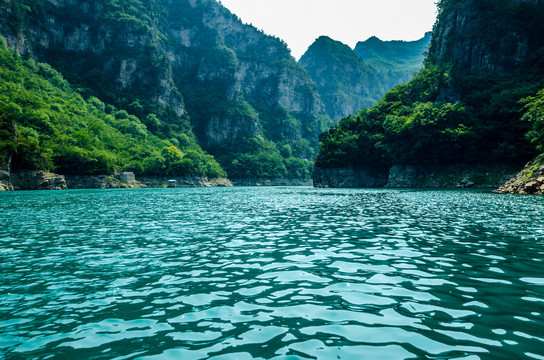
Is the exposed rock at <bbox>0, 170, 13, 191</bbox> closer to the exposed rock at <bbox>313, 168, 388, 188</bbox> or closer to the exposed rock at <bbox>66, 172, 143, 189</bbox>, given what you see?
the exposed rock at <bbox>66, 172, 143, 189</bbox>

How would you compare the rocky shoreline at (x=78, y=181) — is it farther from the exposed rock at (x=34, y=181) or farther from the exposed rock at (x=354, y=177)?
the exposed rock at (x=354, y=177)

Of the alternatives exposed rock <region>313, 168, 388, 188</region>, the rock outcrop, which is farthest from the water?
exposed rock <region>313, 168, 388, 188</region>

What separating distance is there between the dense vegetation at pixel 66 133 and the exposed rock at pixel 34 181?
193 cm

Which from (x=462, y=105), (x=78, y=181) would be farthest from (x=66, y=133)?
(x=462, y=105)

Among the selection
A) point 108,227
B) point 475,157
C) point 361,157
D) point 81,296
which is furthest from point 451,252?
point 361,157

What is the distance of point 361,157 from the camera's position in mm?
112188

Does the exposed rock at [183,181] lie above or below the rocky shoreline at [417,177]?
below

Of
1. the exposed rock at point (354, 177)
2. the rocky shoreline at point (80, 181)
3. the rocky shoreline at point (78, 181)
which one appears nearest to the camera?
the rocky shoreline at point (78, 181)

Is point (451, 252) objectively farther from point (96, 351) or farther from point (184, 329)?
point (96, 351)

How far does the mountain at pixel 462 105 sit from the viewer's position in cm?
7700

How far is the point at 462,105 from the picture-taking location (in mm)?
86000

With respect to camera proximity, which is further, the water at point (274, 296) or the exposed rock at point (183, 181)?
the exposed rock at point (183, 181)

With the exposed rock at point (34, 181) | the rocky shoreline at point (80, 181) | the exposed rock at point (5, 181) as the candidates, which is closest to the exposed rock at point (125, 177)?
the rocky shoreline at point (80, 181)

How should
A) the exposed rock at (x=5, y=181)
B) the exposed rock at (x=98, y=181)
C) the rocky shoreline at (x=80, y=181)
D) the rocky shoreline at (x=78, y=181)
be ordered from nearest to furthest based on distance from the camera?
the exposed rock at (x=5, y=181) < the rocky shoreline at (x=78, y=181) < the rocky shoreline at (x=80, y=181) < the exposed rock at (x=98, y=181)
